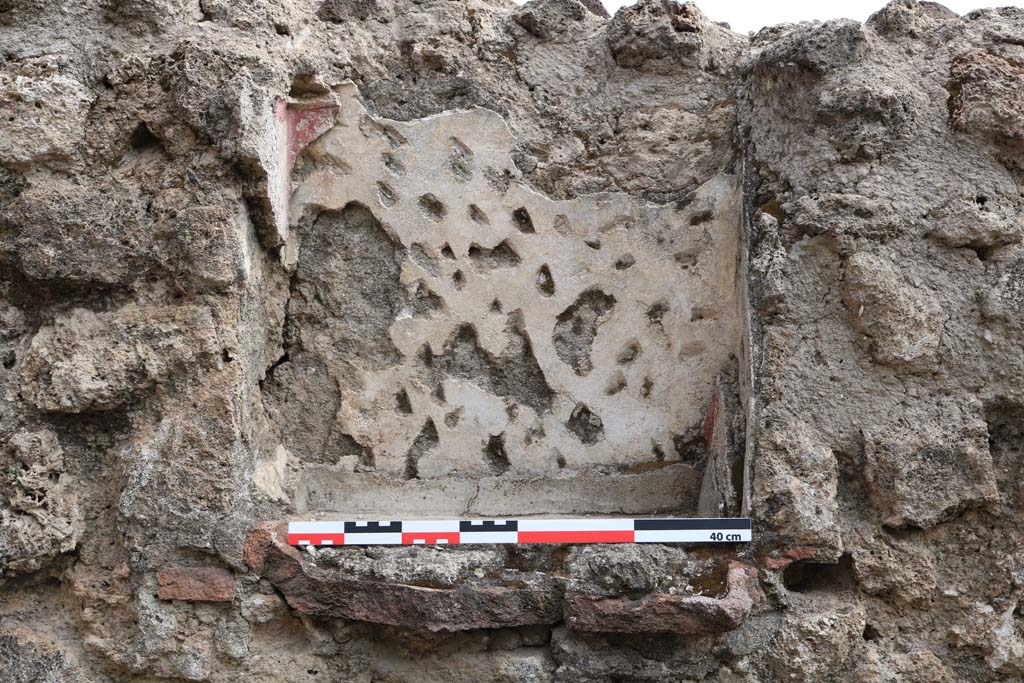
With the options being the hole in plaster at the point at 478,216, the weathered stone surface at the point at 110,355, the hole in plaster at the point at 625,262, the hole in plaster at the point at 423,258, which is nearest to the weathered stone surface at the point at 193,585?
the weathered stone surface at the point at 110,355

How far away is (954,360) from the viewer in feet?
10.8

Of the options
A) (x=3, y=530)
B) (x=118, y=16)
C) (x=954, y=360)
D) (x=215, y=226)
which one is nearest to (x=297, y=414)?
(x=215, y=226)

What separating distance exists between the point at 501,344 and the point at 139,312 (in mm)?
1232

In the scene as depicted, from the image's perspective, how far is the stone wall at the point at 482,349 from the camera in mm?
3242

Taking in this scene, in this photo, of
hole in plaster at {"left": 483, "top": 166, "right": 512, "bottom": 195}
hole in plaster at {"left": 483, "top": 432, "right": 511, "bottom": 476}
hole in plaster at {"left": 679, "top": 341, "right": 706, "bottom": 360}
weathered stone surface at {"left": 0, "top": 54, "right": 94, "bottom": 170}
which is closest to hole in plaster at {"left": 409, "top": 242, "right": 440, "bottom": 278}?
hole in plaster at {"left": 483, "top": 166, "right": 512, "bottom": 195}

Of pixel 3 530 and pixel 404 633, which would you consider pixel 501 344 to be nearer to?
pixel 404 633

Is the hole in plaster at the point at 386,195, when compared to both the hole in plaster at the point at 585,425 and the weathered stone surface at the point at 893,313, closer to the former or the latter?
the hole in plaster at the point at 585,425


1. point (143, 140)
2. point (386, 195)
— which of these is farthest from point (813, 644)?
point (143, 140)

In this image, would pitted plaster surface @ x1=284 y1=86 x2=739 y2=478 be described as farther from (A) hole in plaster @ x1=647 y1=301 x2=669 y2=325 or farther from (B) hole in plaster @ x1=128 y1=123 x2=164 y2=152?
(B) hole in plaster @ x1=128 y1=123 x2=164 y2=152

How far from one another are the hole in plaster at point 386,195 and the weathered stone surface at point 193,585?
4.57 ft

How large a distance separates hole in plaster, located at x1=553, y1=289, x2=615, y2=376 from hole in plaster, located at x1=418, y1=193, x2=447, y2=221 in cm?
56

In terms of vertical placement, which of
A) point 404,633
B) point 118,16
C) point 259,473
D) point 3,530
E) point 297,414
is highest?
point 118,16

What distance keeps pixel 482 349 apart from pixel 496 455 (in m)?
0.39

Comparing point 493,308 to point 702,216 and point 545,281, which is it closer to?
→ point 545,281
